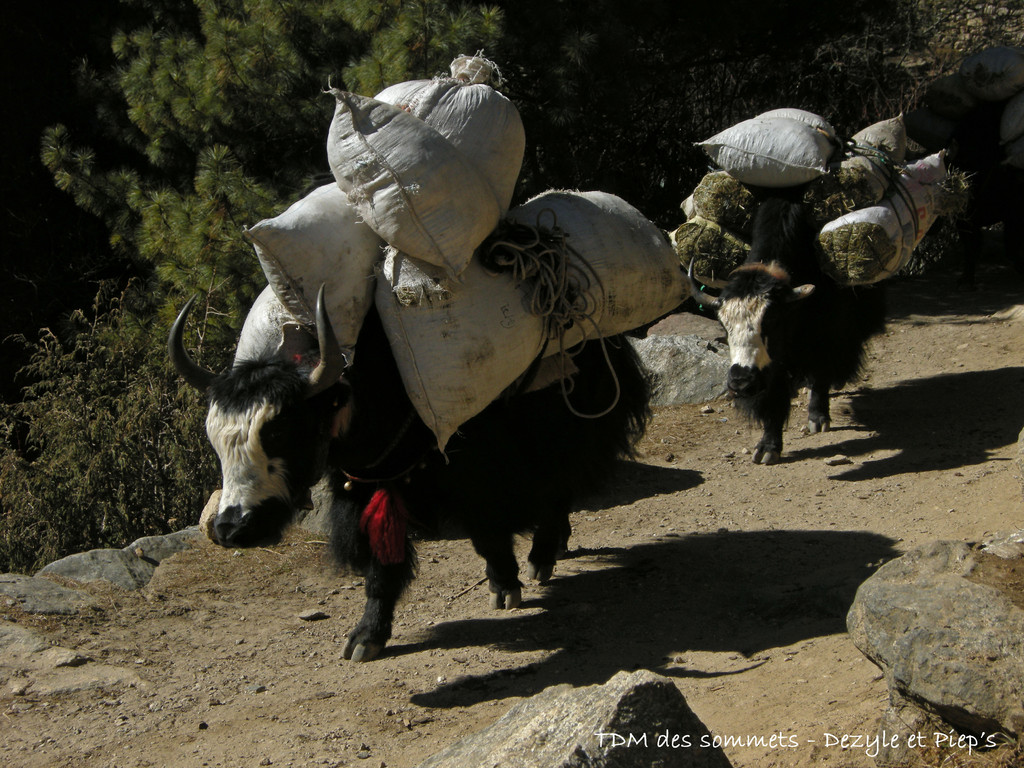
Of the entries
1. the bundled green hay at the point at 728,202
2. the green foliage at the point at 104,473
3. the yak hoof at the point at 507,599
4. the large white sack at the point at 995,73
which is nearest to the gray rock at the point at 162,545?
the green foliage at the point at 104,473

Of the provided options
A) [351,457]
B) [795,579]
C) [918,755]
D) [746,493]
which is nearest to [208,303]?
[351,457]

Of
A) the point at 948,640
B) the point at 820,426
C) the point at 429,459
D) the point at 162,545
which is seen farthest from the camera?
the point at 820,426

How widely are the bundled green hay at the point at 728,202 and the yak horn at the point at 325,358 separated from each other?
10.0 feet

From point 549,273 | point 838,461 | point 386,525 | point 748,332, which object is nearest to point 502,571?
point 386,525

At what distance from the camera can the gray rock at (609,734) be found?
1773 millimetres

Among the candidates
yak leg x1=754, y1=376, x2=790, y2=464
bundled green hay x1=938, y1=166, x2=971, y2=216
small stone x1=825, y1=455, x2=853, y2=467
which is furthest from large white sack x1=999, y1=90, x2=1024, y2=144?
small stone x1=825, y1=455, x2=853, y2=467

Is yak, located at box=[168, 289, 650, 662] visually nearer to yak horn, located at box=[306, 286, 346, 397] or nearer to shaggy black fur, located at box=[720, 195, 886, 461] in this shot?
yak horn, located at box=[306, 286, 346, 397]

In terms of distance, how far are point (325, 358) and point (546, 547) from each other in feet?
5.32

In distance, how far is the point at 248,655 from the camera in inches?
138

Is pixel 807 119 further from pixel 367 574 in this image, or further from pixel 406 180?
pixel 367 574

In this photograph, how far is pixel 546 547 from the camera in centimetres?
403

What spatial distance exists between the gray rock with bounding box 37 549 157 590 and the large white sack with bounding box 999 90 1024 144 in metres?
6.99

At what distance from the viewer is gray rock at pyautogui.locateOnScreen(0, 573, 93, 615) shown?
12.2 feet

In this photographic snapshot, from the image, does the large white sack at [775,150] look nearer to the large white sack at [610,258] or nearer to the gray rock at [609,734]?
the large white sack at [610,258]
